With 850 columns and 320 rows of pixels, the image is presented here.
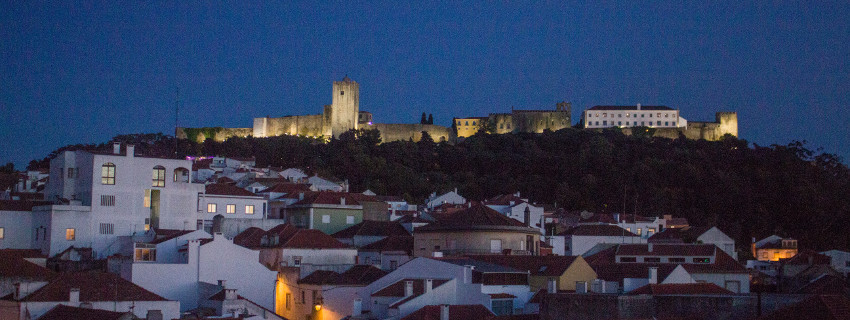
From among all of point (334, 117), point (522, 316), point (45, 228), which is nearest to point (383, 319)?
point (522, 316)

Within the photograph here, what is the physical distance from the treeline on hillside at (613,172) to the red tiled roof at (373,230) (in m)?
29.1

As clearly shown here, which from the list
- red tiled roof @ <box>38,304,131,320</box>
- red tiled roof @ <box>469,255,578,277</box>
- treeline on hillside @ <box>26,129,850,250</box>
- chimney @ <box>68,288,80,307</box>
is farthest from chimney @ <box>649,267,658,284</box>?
treeline on hillside @ <box>26,129,850,250</box>

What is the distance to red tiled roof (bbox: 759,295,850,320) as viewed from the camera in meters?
15.1

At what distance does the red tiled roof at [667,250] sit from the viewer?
147ft

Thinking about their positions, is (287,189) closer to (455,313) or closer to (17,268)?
(17,268)

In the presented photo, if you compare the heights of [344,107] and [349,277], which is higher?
[344,107]

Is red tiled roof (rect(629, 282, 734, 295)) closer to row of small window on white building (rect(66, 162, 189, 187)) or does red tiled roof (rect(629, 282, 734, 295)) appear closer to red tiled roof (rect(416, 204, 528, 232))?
red tiled roof (rect(416, 204, 528, 232))

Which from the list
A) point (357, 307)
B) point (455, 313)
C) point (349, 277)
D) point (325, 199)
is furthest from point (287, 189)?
point (455, 313)

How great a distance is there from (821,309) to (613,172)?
78849 mm

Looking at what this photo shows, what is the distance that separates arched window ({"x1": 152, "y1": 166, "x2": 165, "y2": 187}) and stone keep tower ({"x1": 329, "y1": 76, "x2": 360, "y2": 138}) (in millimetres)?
78720

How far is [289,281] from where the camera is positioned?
36344 millimetres

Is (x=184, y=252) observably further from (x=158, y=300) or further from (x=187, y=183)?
(x=187, y=183)

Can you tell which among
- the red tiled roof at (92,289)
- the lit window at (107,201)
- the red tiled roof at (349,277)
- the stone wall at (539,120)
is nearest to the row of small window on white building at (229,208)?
the lit window at (107,201)

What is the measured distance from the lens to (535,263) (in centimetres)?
3456
